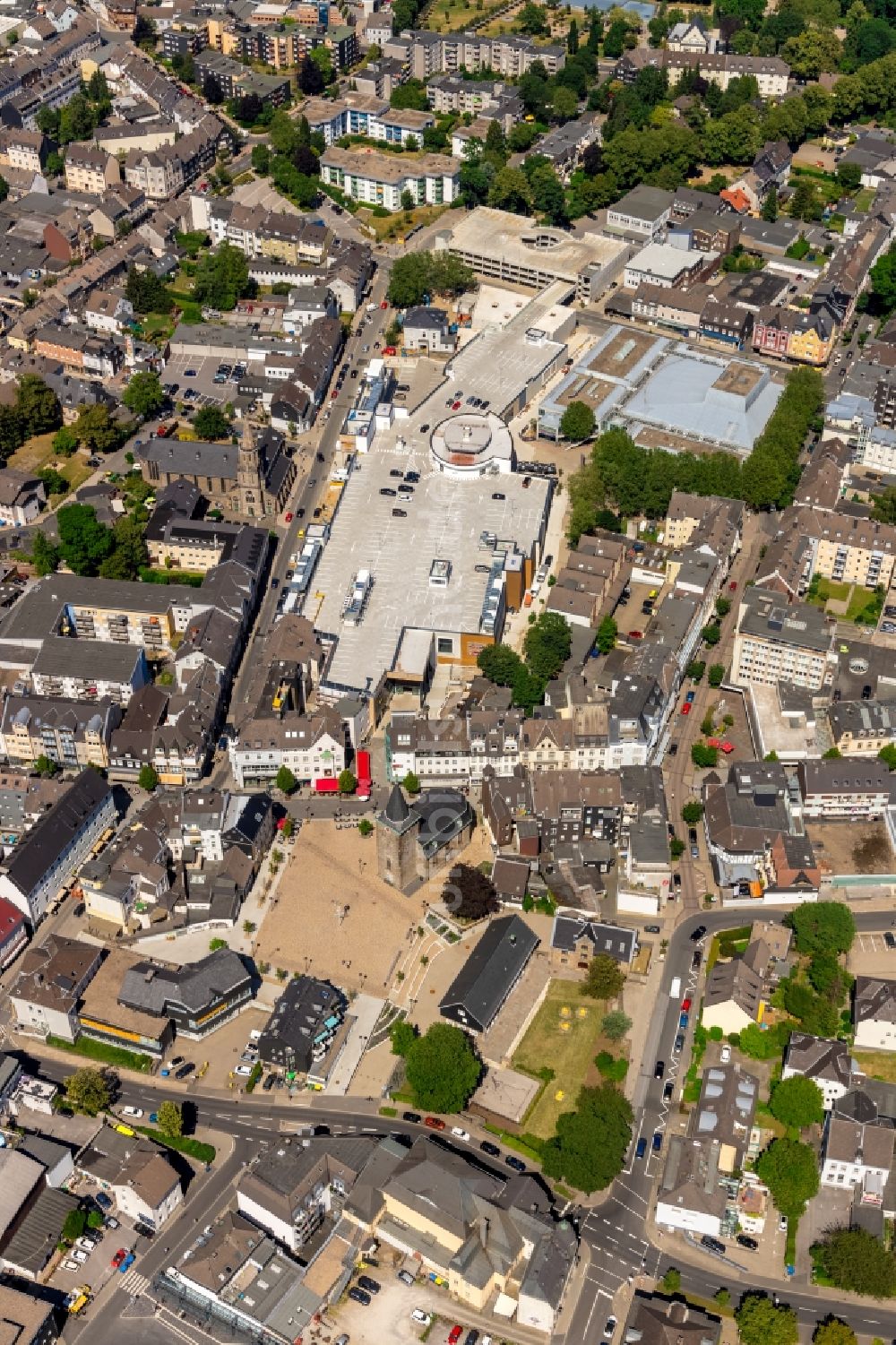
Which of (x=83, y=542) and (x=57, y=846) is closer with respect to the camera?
(x=57, y=846)

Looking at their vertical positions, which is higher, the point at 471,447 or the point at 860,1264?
the point at 471,447

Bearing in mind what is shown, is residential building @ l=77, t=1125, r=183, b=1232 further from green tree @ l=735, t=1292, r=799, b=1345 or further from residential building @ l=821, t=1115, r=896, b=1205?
residential building @ l=821, t=1115, r=896, b=1205

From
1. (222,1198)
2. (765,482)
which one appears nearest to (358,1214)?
(222,1198)

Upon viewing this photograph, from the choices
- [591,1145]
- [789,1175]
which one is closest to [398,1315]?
[591,1145]

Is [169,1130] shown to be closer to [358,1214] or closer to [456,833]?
[358,1214]

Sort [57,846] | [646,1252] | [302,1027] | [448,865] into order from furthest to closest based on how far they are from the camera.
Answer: [448,865], [57,846], [302,1027], [646,1252]

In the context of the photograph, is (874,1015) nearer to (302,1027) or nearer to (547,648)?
(302,1027)

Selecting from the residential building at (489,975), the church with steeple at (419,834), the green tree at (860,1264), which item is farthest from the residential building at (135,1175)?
the green tree at (860,1264)
